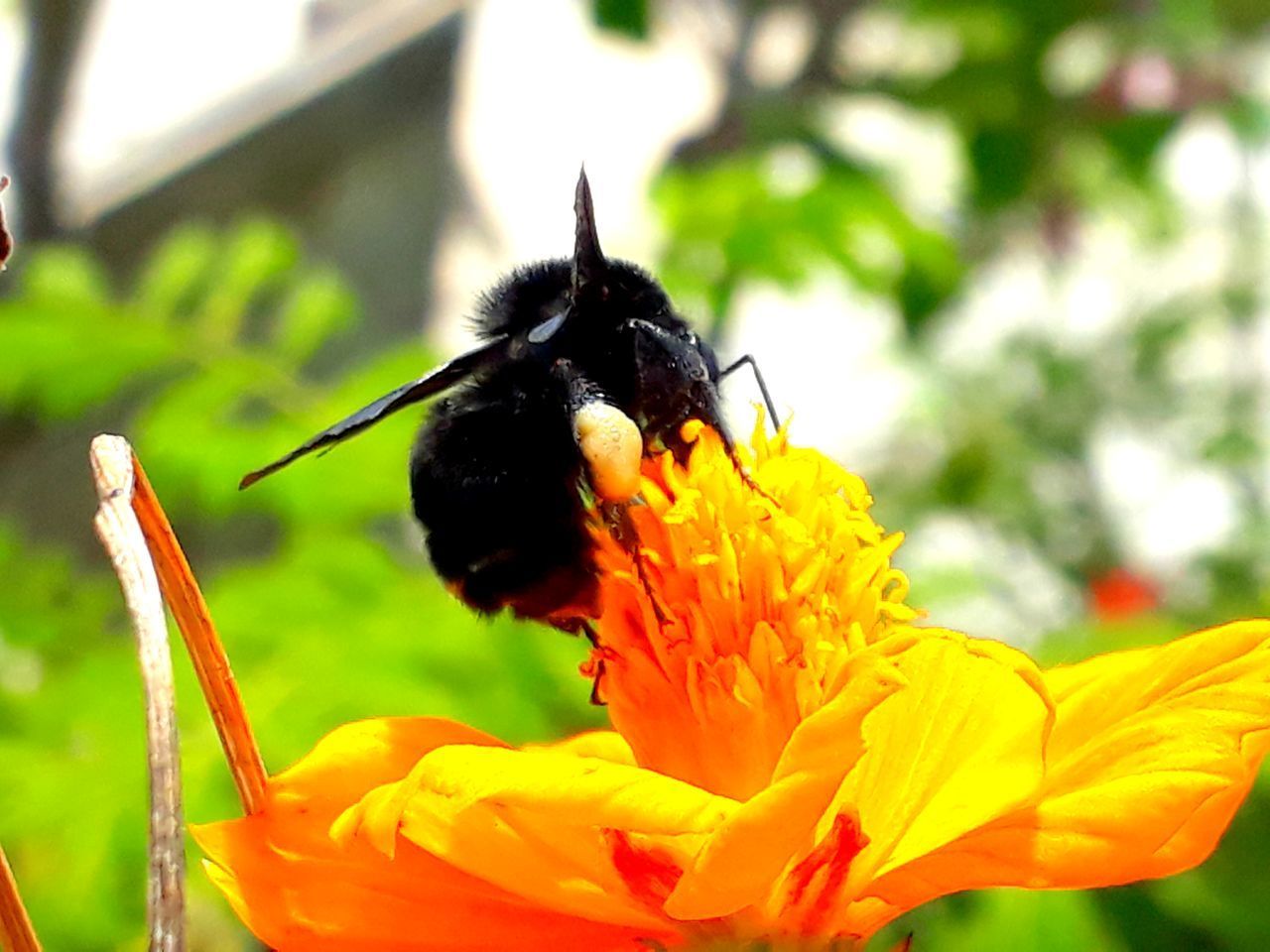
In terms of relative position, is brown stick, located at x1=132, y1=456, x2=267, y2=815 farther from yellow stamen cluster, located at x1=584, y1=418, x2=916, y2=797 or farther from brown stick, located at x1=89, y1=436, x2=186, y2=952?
yellow stamen cluster, located at x1=584, y1=418, x2=916, y2=797

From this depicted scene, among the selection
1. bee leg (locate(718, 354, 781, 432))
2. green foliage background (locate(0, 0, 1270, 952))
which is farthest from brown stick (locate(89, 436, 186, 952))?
green foliage background (locate(0, 0, 1270, 952))

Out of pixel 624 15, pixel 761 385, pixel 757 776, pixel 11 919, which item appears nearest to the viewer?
pixel 11 919

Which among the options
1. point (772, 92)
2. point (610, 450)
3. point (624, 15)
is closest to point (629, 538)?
point (610, 450)

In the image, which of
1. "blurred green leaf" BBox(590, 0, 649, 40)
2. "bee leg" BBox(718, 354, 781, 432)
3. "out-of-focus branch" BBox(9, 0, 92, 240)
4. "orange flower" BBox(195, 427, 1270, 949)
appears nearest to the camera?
"orange flower" BBox(195, 427, 1270, 949)

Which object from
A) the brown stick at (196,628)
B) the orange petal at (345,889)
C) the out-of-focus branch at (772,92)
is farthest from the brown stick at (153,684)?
the out-of-focus branch at (772,92)

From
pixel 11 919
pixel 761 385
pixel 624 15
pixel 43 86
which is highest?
pixel 43 86

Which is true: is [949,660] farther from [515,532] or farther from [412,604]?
[412,604]

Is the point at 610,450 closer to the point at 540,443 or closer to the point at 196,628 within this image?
the point at 540,443
